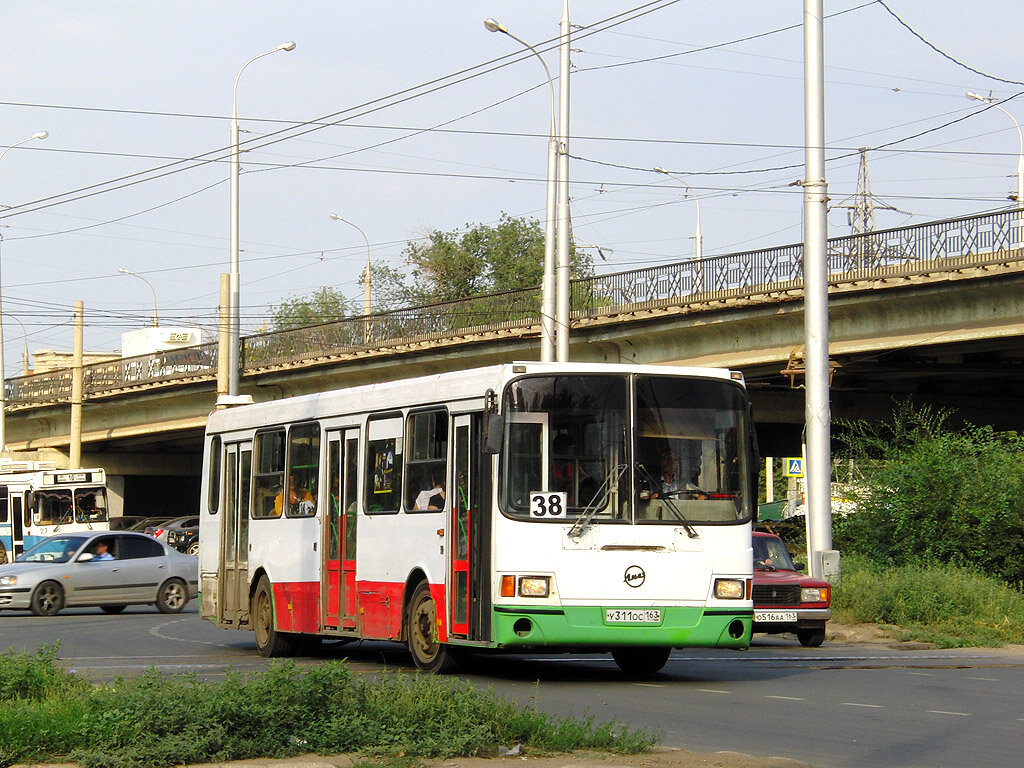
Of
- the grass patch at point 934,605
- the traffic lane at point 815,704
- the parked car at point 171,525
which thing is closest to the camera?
the traffic lane at point 815,704

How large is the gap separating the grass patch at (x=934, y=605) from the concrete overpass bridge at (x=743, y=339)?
935 centimetres

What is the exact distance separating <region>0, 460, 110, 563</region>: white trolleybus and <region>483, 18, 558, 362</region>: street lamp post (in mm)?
15026

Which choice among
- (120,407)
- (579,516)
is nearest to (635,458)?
(579,516)

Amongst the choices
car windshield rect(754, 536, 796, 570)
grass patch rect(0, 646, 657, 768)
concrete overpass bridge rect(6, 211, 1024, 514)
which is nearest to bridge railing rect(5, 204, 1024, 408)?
concrete overpass bridge rect(6, 211, 1024, 514)

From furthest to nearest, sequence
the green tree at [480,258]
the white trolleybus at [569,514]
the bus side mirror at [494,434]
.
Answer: the green tree at [480,258], the white trolleybus at [569,514], the bus side mirror at [494,434]

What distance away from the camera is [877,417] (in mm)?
43531

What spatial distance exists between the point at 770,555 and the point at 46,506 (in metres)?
28.0

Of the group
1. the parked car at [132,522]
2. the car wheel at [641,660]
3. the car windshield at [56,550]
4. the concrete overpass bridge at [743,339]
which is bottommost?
the car wheel at [641,660]

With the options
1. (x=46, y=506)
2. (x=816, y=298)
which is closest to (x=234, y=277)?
(x=46, y=506)

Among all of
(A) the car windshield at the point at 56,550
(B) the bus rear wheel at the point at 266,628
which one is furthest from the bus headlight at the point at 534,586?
(A) the car windshield at the point at 56,550

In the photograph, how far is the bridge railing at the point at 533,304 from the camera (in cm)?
3119

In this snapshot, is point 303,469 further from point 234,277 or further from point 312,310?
point 312,310

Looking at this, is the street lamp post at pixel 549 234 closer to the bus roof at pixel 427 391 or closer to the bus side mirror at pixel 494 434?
the bus roof at pixel 427 391

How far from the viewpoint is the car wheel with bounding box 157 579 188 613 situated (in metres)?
28.7
